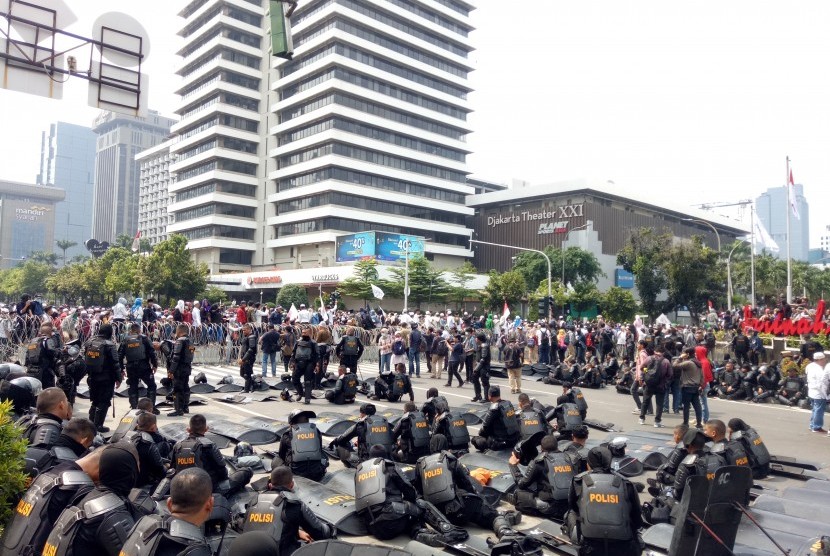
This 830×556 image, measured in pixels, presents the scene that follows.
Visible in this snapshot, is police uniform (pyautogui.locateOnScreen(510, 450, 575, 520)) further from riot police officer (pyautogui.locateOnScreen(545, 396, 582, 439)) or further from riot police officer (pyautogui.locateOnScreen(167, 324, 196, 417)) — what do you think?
riot police officer (pyautogui.locateOnScreen(167, 324, 196, 417))

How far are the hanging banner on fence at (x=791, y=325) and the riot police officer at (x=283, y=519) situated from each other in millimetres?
23411

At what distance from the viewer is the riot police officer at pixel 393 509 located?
21.6 feet

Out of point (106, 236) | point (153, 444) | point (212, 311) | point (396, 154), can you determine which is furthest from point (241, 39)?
point (106, 236)

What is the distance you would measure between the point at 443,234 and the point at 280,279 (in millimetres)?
25498

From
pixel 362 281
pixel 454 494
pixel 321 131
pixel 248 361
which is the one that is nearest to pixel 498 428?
pixel 454 494

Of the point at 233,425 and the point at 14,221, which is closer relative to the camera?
the point at 233,425

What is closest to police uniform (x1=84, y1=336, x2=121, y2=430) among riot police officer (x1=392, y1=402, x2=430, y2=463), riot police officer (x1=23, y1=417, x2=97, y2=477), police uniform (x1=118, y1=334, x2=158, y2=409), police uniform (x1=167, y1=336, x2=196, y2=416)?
police uniform (x1=118, y1=334, x2=158, y2=409)

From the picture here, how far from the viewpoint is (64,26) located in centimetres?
980

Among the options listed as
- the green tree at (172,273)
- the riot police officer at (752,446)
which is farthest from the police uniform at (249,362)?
the green tree at (172,273)

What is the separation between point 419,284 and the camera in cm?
5728

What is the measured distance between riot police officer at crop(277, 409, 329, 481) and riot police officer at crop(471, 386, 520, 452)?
313 cm

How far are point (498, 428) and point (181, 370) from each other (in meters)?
6.70

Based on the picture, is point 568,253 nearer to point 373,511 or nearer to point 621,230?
point 621,230

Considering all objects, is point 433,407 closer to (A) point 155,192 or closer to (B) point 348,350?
(B) point 348,350
